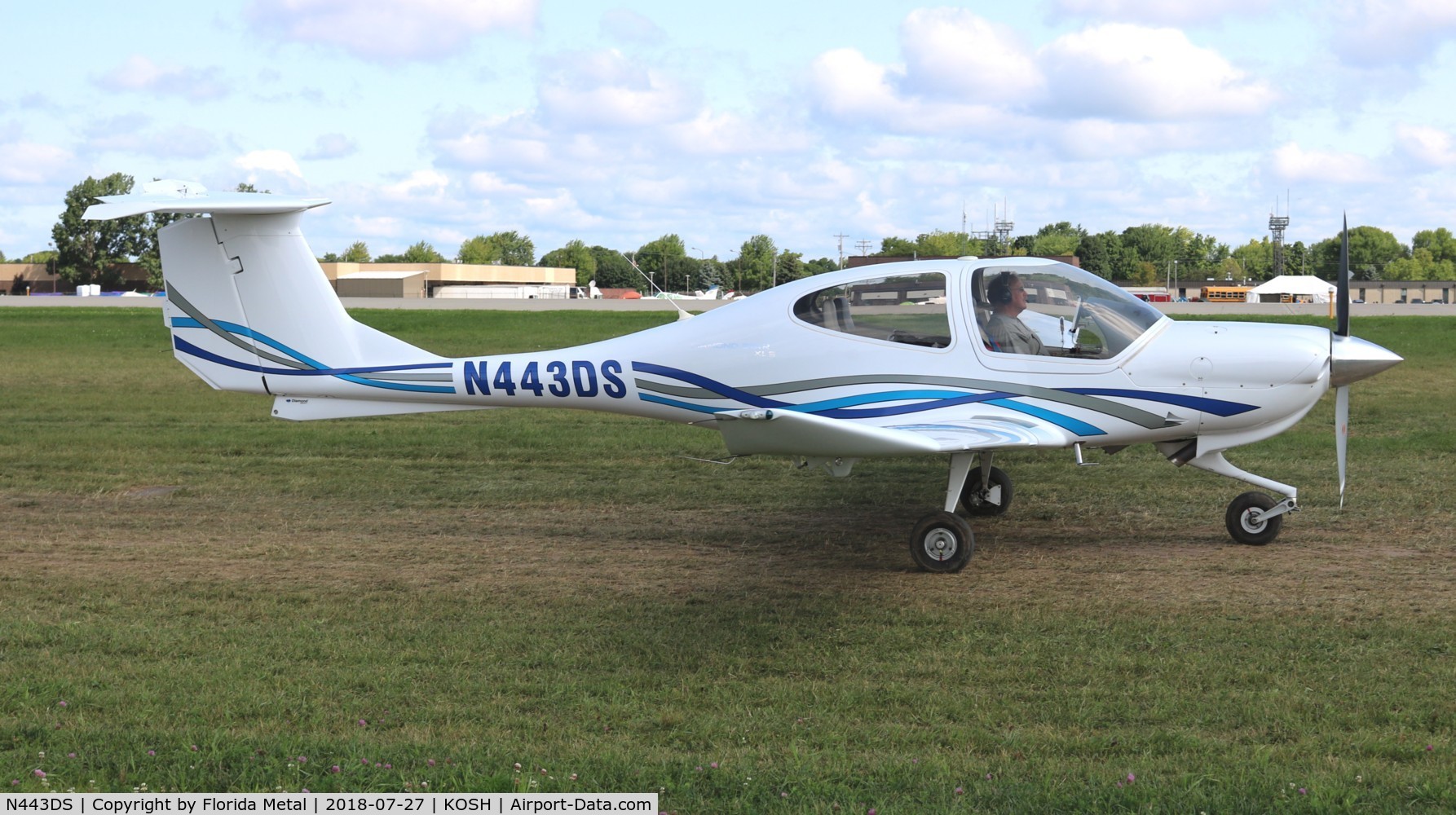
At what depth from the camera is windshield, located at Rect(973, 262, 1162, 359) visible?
8484mm

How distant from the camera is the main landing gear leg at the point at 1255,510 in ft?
28.4

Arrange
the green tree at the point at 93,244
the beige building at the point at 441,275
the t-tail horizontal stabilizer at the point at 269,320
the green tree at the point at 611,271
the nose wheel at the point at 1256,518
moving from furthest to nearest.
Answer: the green tree at the point at 611,271 → the beige building at the point at 441,275 → the green tree at the point at 93,244 → the t-tail horizontal stabilizer at the point at 269,320 → the nose wheel at the point at 1256,518

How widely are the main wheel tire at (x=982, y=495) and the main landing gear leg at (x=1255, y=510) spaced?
1.68 meters

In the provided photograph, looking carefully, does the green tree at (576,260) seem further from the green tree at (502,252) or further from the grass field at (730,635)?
the grass field at (730,635)

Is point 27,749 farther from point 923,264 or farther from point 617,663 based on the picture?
point 923,264

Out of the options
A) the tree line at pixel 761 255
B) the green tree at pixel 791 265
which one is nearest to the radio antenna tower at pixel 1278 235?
the tree line at pixel 761 255

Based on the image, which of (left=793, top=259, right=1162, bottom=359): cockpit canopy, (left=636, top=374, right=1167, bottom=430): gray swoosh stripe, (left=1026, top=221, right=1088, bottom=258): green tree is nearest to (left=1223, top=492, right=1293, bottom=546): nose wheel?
(left=636, top=374, right=1167, bottom=430): gray swoosh stripe

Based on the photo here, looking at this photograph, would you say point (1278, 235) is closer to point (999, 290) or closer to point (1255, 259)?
point (1255, 259)

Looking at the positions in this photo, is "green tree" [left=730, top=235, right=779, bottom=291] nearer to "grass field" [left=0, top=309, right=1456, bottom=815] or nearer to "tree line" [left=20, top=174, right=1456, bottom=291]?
"tree line" [left=20, top=174, right=1456, bottom=291]

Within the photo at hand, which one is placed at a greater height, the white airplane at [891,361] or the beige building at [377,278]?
the beige building at [377,278]

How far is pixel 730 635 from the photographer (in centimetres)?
663

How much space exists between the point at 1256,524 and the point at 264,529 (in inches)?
302
